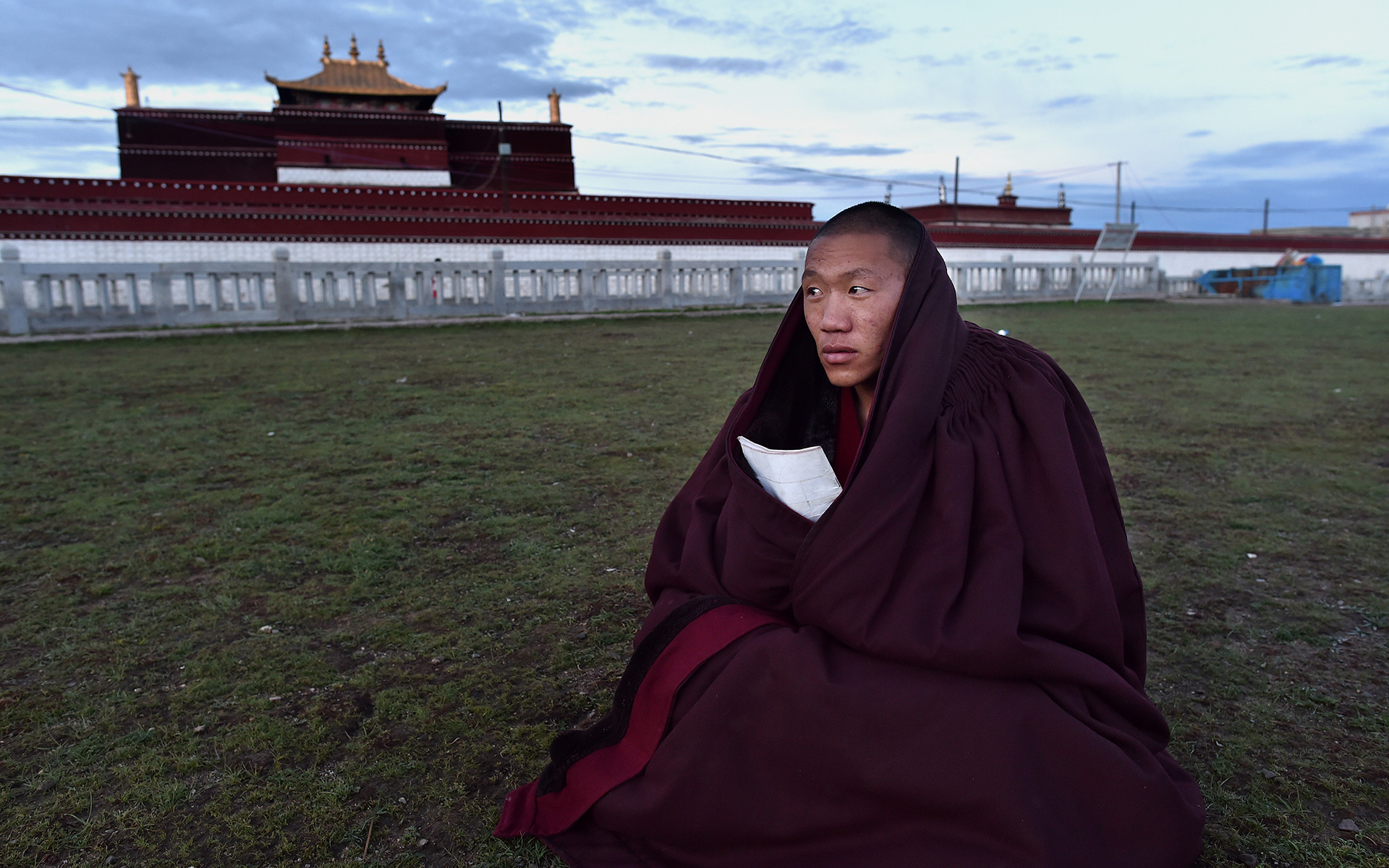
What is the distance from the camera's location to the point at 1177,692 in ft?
7.88

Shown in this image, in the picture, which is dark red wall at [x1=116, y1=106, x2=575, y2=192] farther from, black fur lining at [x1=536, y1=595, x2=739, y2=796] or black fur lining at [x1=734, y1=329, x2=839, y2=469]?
black fur lining at [x1=536, y1=595, x2=739, y2=796]

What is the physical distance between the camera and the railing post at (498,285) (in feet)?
49.6

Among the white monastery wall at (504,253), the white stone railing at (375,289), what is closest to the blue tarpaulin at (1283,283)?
the white monastery wall at (504,253)

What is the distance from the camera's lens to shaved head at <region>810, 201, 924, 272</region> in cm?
188

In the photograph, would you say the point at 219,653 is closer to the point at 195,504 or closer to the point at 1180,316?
the point at 195,504

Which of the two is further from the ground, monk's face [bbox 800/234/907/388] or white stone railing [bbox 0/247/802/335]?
Answer: white stone railing [bbox 0/247/802/335]

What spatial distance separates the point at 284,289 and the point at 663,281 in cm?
659

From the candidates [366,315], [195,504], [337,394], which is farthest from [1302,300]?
[195,504]

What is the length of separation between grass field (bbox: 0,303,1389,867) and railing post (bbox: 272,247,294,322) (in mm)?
6747

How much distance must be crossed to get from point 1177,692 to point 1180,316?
53.4 feet

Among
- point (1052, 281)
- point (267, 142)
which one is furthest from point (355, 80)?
point (1052, 281)

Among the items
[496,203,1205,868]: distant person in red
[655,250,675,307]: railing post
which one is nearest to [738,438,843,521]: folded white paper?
[496,203,1205,868]: distant person in red

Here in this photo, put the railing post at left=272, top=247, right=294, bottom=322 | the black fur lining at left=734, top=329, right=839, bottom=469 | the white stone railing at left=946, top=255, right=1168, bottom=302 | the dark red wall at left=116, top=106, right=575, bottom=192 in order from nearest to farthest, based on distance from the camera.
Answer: the black fur lining at left=734, top=329, right=839, bottom=469, the railing post at left=272, top=247, right=294, bottom=322, the white stone railing at left=946, top=255, right=1168, bottom=302, the dark red wall at left=116, top=106, right=575, bottom=192

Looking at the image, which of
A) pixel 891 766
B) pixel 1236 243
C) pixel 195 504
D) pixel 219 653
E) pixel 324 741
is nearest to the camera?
pixel 891 766
